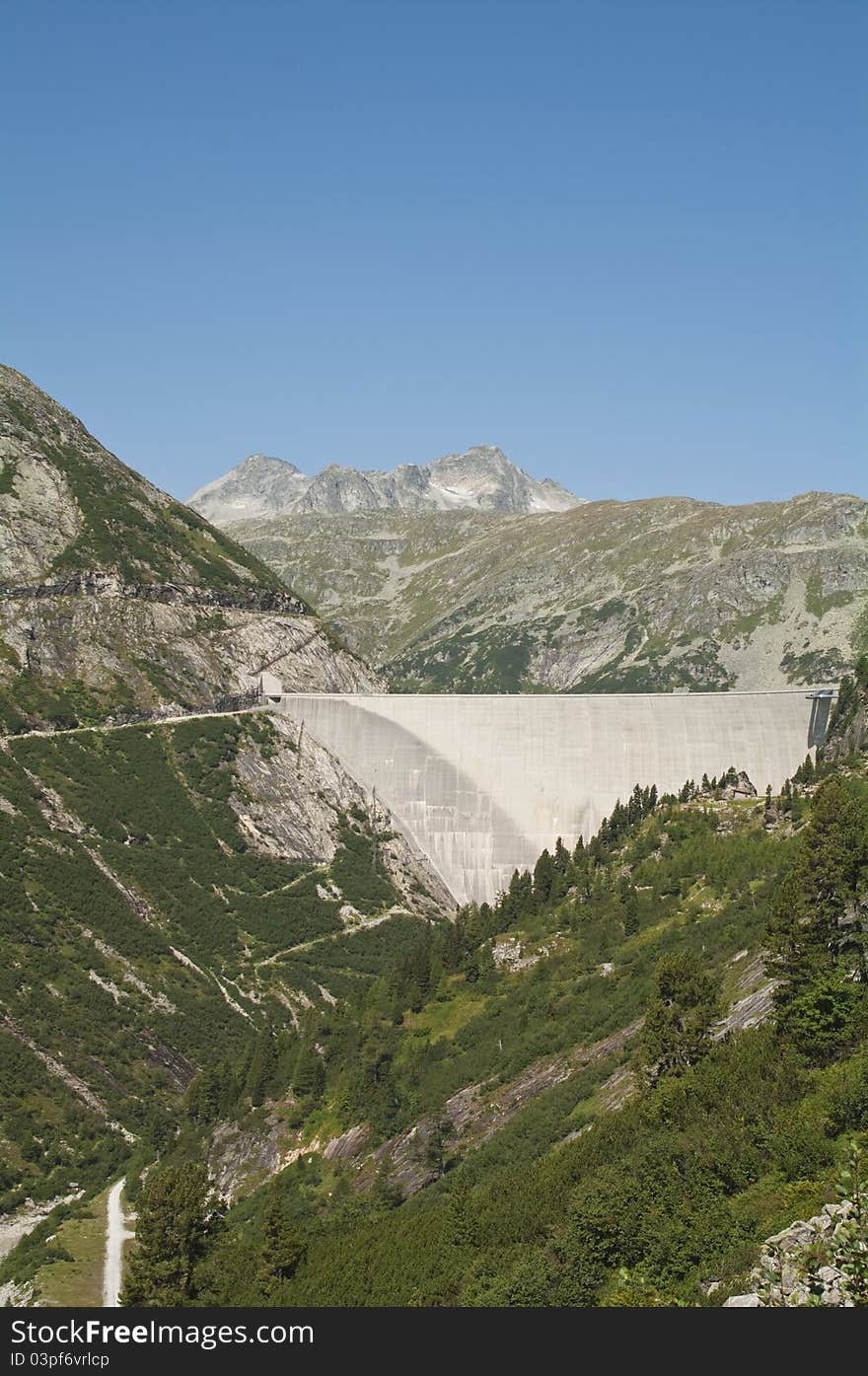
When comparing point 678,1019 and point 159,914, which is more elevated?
point 678,1019

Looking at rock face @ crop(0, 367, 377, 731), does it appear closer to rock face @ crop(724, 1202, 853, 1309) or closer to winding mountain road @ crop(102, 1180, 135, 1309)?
winding mountain road @ crop(102, 1180, 135, 1309)

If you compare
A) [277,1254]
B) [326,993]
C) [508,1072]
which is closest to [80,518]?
[326,993]

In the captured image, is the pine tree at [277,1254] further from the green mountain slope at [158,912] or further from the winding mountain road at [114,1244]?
the green mountain slope at [158,912]

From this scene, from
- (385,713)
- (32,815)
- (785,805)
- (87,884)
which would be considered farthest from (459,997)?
(385,713)

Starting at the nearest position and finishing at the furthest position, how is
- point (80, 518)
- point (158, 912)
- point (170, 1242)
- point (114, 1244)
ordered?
1. point (170, 1242)
2. point (114, 1244)
3. point (158, 912)
4. point (80, 518)

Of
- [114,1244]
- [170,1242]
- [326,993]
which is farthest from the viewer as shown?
[326,993]

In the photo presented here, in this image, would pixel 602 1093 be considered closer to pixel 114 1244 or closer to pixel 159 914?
pixel 114 1244

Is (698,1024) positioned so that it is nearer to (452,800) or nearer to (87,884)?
(87,884)

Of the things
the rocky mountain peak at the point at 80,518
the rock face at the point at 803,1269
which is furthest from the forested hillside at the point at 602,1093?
the rocky mountain peak at the point at 80,518
